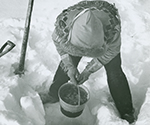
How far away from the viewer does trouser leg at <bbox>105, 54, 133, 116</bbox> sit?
2164mm

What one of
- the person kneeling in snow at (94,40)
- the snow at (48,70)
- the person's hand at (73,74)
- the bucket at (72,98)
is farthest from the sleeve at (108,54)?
the snow at (48,70)

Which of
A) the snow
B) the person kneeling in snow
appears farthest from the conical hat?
the snow

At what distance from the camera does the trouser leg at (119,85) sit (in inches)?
85.2

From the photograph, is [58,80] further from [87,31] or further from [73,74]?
[87,31]

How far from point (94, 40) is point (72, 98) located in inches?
31.2

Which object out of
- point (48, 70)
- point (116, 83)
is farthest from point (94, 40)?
point (48, 70)

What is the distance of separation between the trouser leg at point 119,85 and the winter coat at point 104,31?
0.77 ft

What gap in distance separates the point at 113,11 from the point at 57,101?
1084mm

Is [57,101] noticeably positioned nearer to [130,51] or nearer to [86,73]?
[86,73]

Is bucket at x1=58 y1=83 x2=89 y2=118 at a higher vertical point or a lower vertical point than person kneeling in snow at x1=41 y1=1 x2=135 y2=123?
lower

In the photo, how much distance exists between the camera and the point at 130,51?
306 centimetres

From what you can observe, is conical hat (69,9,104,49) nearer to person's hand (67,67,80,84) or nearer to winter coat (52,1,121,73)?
winter coat (52,1,121,73)

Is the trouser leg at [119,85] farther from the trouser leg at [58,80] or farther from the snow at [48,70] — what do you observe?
the trouser leg at [58,80]

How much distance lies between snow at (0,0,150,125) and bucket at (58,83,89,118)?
19 cm
